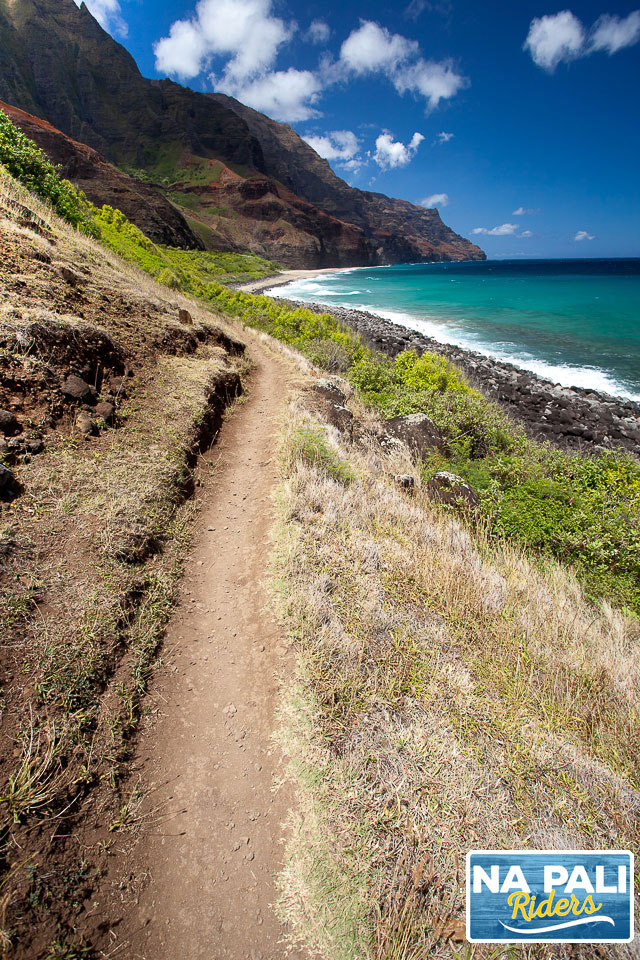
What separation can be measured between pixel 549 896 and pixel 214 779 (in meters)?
2.26

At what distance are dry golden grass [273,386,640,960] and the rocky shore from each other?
12.5 m

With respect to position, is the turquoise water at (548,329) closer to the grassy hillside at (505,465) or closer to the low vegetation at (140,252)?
the grassy hillside at (505,465)

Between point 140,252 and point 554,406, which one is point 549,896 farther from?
point 140,252

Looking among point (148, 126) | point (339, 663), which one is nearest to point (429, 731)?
point (339, 663)

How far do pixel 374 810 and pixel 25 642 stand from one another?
9.19ft

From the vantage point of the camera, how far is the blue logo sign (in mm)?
2189

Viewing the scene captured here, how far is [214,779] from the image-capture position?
2.79m

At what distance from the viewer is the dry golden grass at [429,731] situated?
2.27 meters

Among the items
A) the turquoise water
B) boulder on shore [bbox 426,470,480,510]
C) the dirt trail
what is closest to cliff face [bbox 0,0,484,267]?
the turquoise water

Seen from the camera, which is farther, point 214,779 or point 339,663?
point 339,663

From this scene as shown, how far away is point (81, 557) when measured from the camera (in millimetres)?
3717

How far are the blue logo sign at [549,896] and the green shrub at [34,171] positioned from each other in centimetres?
1758

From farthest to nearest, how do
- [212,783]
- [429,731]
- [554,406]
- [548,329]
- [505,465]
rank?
[548,329] < [554,406] < [505,465] < [429,731] < [212,783]

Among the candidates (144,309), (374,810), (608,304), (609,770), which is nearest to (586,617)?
(609,770)
